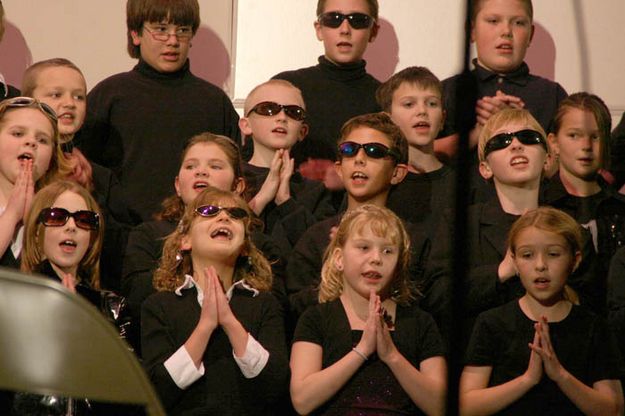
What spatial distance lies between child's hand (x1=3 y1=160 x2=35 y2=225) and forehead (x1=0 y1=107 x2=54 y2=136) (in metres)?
0.15

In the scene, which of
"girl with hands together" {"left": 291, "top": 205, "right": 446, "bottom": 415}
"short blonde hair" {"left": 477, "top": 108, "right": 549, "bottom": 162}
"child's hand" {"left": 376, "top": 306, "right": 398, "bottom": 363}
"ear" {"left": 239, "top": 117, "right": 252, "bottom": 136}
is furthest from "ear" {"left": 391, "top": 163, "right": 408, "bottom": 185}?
"child's hand" {"left": 376, "top": 306, "right": 398, "bottom": 363}

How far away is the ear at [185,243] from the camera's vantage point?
3059mm

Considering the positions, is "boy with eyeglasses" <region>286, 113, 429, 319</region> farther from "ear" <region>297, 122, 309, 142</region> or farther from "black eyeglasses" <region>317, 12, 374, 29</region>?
"black eyeglasses" <region>317, 12, 374, 29</region>

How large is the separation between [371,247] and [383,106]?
0.91m

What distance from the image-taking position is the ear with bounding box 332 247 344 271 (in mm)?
2986

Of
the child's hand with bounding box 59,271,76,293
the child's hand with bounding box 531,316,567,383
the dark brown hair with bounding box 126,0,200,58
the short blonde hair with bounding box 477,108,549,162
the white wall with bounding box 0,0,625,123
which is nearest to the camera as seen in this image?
the child's hand with bounding box 531,316,567,383

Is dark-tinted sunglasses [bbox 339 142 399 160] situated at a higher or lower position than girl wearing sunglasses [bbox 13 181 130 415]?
higher

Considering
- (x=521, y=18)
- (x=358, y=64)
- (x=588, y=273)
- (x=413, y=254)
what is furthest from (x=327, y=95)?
(x=588, y=273)

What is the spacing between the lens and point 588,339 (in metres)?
2.83

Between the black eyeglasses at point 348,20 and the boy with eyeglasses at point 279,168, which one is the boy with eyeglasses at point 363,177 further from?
the black eyeglasses at point 348,20

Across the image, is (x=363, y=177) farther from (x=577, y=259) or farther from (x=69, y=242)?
(x=69, y=242)

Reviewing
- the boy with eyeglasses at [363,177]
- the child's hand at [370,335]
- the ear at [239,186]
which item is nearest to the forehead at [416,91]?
the boy with eyeglasses at [363,177]

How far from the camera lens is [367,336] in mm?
2770

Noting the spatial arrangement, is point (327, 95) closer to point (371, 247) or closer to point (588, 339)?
point (371, 247)
